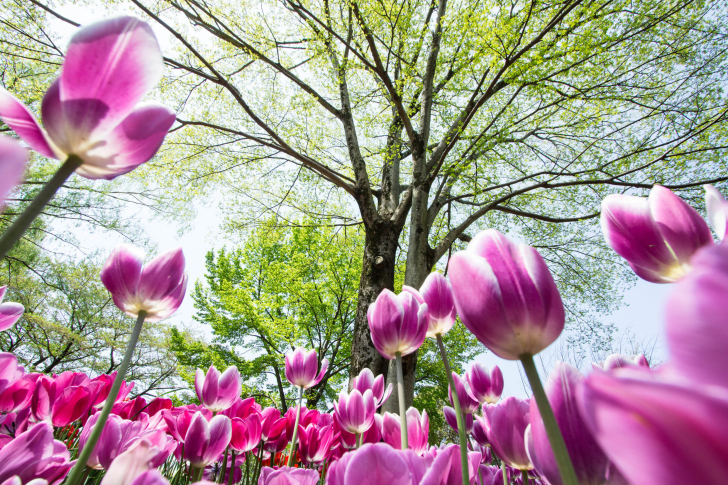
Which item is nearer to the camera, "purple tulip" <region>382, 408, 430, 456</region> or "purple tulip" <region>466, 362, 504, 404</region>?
"purple tulip" <region>382, 408, 430, 456</region>

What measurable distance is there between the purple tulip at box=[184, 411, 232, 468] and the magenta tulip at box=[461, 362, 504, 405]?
27.0 inches

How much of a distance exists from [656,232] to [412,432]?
0.61 metres

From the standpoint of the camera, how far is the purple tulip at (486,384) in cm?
107

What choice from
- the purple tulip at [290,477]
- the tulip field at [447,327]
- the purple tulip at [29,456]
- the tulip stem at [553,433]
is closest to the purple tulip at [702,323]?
the tulip field at [447,327]

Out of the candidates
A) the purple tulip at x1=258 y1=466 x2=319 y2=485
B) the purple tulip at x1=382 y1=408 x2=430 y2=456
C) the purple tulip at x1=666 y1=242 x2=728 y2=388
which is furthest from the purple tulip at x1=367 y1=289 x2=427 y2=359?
the purple tulip at x1=666 y1=242 x2=728 y2=388

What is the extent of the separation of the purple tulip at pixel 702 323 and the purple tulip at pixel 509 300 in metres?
0.20

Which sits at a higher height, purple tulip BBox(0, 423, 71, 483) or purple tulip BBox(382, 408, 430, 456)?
purple tulip BBox(382, 408, 430, 456)

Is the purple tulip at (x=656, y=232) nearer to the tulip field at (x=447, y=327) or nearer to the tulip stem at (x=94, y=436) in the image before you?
the tulip field at (x=447, y=327)

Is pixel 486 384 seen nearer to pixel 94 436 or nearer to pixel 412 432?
pixel 412 432

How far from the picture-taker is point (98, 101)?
1.13 ft

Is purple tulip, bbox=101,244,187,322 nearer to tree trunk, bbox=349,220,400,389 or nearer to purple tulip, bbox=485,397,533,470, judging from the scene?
purple tulip, bbox=485,397,533,470

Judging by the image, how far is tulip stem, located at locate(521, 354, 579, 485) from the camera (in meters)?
0.24

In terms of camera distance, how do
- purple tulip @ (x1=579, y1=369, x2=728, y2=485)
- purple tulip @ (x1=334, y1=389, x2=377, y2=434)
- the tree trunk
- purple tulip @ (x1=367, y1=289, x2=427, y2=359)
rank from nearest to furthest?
purple tulip @ (x1=579, y1=369, x2=728, y2=485) → purple tulip @ (x1=367, y1=289, x2=427, y2=359) → purple tulip @ (x1=334, y1=389, x2=377, y2=434) → the tree trunk

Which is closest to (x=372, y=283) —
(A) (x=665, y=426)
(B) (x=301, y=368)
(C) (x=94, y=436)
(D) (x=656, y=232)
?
(B) (x=301, y=368)
